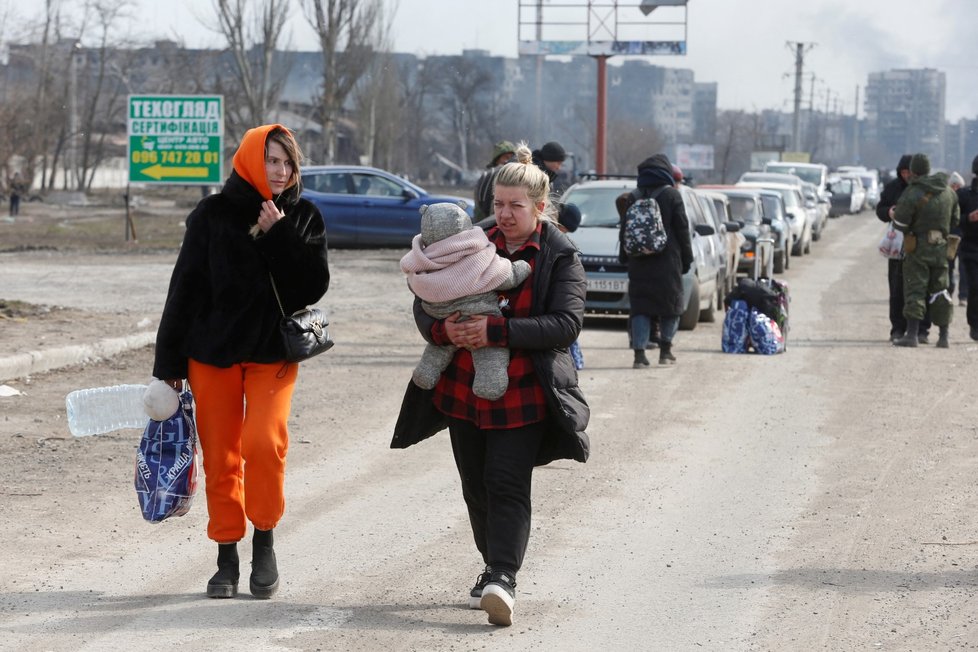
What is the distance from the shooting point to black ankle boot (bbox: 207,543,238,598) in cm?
550

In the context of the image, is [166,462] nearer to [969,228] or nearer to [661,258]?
[661,258]

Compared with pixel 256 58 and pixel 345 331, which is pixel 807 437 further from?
pixel 256 58

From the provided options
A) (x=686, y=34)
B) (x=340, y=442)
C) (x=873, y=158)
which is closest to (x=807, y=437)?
(x=340, y=442)

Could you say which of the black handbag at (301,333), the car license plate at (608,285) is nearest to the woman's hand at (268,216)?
the black handbag at (301,333)

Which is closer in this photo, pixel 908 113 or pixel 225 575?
pixel 225 575

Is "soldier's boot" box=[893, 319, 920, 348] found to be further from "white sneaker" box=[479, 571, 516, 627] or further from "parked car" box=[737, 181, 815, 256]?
"parked car" box=[737, 181, 815, 256]

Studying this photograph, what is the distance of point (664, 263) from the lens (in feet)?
41.0

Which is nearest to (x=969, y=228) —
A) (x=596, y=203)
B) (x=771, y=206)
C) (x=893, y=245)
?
(x=893, y=245)

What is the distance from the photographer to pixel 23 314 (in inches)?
568

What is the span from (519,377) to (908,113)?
201 m

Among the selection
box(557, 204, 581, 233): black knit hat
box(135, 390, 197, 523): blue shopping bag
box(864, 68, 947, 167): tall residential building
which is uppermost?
box(864, 68, 947, 167): tall residential building

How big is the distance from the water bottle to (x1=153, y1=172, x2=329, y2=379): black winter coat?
608 millimetres

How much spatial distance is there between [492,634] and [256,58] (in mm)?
53482

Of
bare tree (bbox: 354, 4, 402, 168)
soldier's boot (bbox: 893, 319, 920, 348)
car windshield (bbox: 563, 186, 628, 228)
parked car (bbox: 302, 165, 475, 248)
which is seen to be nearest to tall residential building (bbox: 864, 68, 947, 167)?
bare tree (bbox: 354, 4, 402, 168)
